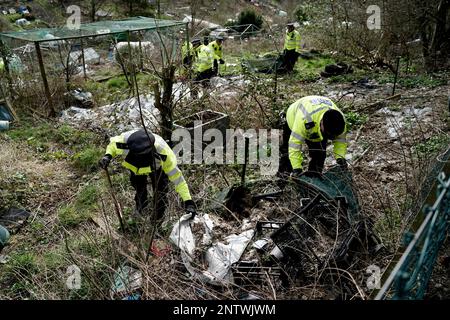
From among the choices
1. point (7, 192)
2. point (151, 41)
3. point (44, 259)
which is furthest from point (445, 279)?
point (151, 41)

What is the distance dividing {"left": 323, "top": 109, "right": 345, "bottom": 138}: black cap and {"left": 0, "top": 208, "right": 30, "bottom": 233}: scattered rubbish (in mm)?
4214

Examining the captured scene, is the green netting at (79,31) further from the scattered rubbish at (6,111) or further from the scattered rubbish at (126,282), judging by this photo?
the scattered rubbish at (126,282)

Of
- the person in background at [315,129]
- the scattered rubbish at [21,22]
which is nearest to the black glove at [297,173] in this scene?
the person in background at [315,129]

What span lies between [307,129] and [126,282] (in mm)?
2402

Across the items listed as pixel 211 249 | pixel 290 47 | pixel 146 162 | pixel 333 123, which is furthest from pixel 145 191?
pixel 290 47

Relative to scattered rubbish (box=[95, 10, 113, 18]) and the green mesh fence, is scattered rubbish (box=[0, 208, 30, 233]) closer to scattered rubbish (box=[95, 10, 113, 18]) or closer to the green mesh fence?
the green mesh fence

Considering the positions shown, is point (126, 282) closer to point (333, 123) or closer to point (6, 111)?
point (333, 123)

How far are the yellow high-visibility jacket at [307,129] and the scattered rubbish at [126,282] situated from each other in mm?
1997

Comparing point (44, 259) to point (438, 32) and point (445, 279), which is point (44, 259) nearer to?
point (445, 279)

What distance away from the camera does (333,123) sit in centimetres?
411

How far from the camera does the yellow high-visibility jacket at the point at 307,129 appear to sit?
4199 mm

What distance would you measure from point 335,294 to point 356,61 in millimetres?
9660

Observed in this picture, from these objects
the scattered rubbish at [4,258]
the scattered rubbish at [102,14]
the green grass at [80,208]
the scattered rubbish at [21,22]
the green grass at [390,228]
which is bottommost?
the scattered rubbish at [4,258]

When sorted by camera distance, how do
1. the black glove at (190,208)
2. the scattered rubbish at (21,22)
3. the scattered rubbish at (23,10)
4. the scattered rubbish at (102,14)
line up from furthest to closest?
the scattered rubbish at (102,14), the scattered rubbish at (23,10), the scattered rubbish at (21,22), the black glove at (190,208)
